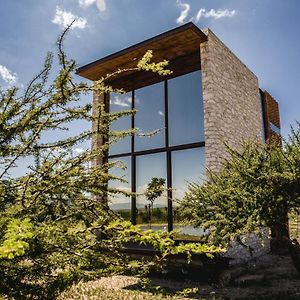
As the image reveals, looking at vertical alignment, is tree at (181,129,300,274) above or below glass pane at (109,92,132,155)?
below

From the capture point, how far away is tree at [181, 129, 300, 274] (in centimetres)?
664

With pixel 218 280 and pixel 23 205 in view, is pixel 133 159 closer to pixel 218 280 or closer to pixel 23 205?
pixel 218 280

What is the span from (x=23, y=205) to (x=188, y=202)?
6518mm

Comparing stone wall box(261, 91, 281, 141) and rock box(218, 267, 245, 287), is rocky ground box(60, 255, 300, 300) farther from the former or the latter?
stone wall box(261, 91, 281, 141)

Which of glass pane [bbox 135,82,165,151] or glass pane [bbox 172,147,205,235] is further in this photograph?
glass pane [bbox 135,82,165,151]

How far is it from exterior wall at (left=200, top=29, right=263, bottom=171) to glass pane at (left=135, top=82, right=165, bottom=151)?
1.95 meters

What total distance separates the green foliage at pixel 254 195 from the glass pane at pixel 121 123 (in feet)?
16.4

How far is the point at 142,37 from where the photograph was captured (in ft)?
33.4

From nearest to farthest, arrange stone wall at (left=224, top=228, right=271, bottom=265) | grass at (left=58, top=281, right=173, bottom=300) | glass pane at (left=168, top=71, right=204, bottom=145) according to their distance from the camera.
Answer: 1. grass at (left=58, top=281, right=173, bottom=300)
2. stone wall at (left=224, top=228, right=271, bottom=265)
3. glass pane at (left=168, top=71, right=204, bottom=145)

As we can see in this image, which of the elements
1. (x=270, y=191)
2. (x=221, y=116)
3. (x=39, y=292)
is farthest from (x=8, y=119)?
(x=221, y=116)

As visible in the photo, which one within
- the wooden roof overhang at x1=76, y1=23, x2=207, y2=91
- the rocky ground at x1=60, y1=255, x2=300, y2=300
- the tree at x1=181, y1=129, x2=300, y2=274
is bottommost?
the rocky ground at x1=60, y1=255, x2=300, y2=300

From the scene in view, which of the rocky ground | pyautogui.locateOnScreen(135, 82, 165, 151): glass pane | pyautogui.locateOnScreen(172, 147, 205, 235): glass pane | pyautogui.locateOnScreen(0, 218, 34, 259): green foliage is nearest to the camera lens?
pyautogui.locateOnScreen(0, 218, 34, 259): green foliage

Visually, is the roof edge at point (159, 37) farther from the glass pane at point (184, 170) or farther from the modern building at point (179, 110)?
the glass pane at point (184, 170)

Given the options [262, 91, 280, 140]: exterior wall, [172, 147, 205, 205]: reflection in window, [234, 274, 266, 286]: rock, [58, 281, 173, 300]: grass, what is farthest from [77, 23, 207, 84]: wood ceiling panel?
[58, 281, 173, 300]: grass
